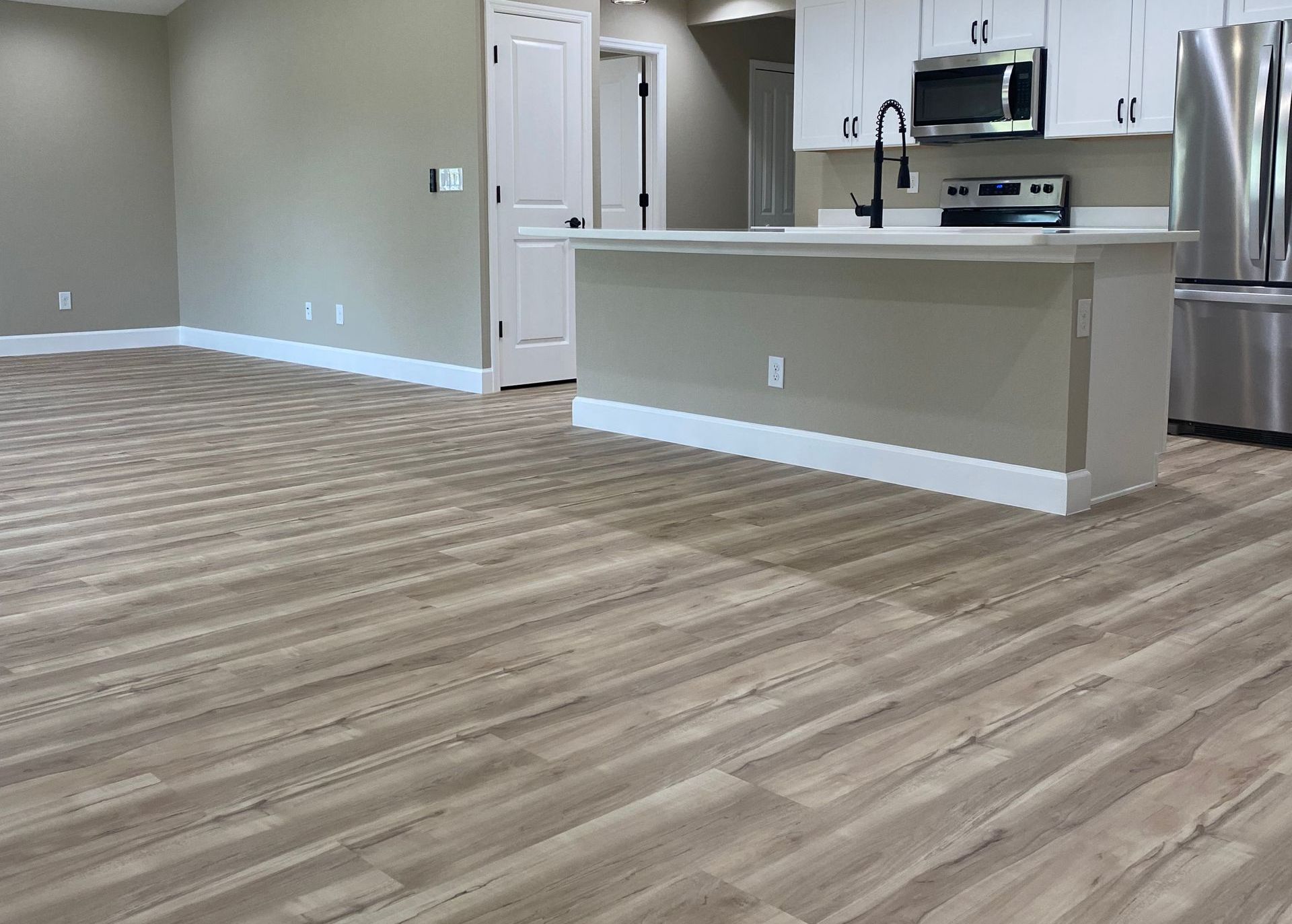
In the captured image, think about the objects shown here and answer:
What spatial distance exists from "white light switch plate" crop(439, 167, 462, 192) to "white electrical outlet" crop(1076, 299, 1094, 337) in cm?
390

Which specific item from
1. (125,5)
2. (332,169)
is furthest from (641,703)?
(125,5)

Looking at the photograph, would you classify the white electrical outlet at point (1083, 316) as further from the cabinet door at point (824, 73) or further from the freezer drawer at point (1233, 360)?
the cabinet door at point (824, 73)

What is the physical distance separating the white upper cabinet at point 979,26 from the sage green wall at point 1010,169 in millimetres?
518

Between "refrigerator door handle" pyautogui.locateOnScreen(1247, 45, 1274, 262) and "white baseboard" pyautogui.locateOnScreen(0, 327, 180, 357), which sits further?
"white baseboard" pyautogui.locateOnScreen(0, 327, 180, 357)

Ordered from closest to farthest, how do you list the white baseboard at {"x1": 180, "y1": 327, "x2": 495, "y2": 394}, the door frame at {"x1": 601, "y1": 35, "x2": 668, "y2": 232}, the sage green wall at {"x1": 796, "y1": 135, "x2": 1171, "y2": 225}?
the sage green wall at {"x1": 796, "y1": 135, "x2": 1171, "y2": 225}
the white baseboard at {"x1": 180, "y1": 327, "x2": 495, "y2": 394}
the door frame at {"x1": 601, "y1": 35, "x2": 668, "y2": 232}

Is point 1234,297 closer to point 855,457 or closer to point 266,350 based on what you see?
point 855,457

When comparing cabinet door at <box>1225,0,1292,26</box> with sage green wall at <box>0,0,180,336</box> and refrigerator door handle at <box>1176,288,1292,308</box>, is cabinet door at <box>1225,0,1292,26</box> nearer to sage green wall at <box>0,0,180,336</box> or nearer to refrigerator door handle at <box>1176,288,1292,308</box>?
refrigerator door handle at <box>1176,288,1292,308</box>

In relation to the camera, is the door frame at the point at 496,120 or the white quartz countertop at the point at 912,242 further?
the door frame at the point at 496,120

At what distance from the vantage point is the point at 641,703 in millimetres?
2439

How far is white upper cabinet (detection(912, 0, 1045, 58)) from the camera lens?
6105mm

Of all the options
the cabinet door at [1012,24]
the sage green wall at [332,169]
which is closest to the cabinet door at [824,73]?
the cabinet door at [1012,24]

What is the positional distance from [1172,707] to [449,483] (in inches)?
111

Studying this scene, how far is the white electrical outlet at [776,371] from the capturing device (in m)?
4.75

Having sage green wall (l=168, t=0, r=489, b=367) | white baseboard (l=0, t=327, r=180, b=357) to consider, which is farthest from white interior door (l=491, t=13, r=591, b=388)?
white baseboard (l=0, t=327, r=180, b=357)
